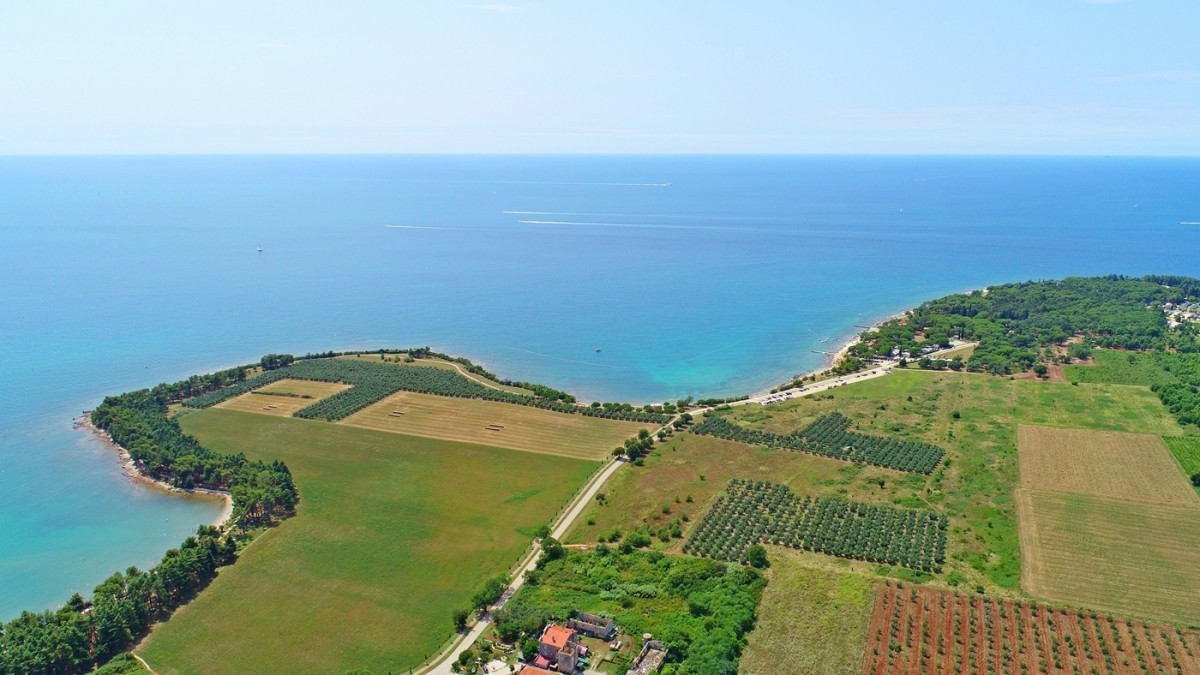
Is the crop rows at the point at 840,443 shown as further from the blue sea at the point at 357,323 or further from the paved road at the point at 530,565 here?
the blue sea at the point at 357,323

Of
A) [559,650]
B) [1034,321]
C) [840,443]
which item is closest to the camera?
[559,650]

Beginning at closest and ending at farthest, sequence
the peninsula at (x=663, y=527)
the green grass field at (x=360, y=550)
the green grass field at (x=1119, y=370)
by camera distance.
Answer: the peninsula at (x=663, y=527) → the green grass field at (x=360, y=550) → the green grass field at (x=1119, y=370)

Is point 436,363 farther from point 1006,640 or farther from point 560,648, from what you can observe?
point 1006,640

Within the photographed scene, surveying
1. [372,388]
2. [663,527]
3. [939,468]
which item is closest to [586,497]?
[663,527]

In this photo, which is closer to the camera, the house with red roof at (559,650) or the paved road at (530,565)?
the house with red roof at (559,650)

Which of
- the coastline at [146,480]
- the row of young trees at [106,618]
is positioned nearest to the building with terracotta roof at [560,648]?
the row of young trees at [106,618]

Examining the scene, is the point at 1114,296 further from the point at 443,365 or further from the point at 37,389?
the point at 37,389

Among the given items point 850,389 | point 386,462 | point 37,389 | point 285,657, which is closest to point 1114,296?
point 850,389
